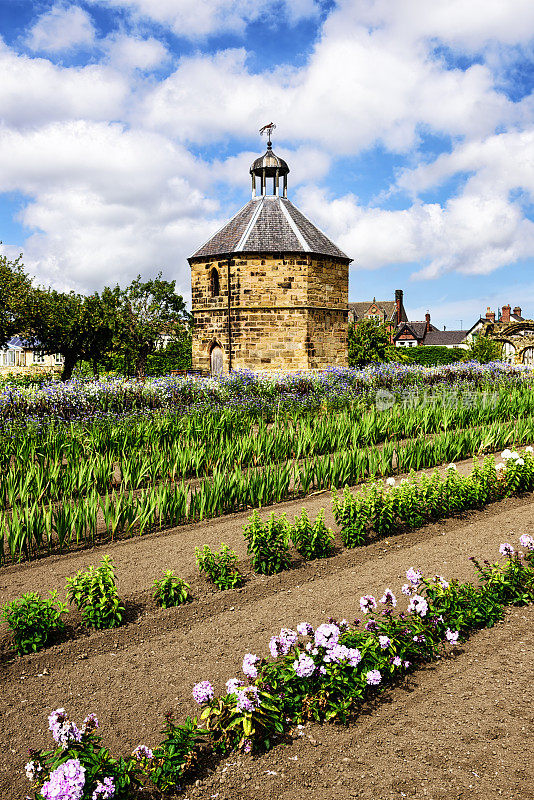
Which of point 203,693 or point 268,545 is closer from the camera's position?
point 203,693

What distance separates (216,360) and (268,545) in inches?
721

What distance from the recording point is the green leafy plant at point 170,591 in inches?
167

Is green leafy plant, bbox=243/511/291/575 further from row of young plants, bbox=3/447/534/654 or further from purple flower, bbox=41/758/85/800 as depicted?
purple flower, bbox=41/758/85/800

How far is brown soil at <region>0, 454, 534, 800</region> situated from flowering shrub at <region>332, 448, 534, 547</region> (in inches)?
11.0

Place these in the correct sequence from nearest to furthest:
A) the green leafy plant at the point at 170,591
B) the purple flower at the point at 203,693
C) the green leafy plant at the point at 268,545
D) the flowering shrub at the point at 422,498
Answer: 1. the purple flower at the point at 203,693
2. the green leafy plant at the point at 170,591
3. the green leafy plant at the point at 268,545
4. the flowering shrub at the point at 422,498

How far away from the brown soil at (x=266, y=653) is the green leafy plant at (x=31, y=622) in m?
0.09

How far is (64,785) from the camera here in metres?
2.23

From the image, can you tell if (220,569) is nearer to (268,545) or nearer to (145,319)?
(268,545)

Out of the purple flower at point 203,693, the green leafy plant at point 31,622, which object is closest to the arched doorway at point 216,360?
the green leafy plant at point 31,622

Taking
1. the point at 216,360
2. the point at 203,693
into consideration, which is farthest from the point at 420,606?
the point at 216,360

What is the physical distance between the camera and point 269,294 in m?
21.4

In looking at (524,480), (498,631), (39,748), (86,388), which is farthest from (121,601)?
(86,388)

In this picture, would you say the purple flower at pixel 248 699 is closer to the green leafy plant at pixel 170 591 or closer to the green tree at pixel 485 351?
the green leafy plant at pixel 170 591

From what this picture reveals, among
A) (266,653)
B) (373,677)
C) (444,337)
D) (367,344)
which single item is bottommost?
(266,653)
